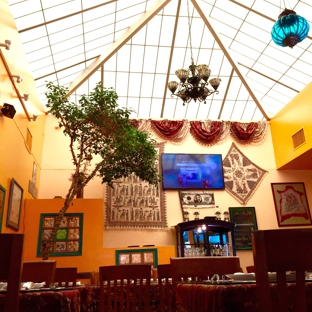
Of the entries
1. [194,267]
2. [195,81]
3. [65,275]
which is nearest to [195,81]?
[195,81]

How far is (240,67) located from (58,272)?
9.56m

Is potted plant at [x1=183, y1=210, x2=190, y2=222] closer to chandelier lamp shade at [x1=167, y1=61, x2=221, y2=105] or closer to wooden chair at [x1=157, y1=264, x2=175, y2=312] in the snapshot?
chandelier lamp shade at [x1=167, y1=61, x2=221, y2=105]

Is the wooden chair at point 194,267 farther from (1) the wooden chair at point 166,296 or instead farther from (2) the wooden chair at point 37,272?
(2) the wooden chair at point 37,272

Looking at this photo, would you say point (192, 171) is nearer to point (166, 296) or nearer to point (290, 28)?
point (290, 28)

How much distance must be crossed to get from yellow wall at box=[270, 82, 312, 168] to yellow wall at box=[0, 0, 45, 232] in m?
7.40

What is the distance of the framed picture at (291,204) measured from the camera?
1083 cm

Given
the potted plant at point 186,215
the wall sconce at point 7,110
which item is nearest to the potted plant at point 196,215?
the potted plant at point 186,215

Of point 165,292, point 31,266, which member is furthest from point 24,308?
point 165,292

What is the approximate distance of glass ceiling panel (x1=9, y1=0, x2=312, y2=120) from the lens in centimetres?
916

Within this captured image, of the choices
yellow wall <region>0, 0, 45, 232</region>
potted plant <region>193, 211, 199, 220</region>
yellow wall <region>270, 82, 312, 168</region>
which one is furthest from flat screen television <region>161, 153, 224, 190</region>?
yellow wall <region>0, 0, 45, 232</region>

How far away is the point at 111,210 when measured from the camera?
10.1m

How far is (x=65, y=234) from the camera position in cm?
864

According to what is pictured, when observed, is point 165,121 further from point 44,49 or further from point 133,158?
point 44,49

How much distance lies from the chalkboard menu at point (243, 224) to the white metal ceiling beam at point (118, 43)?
5.90 meters
